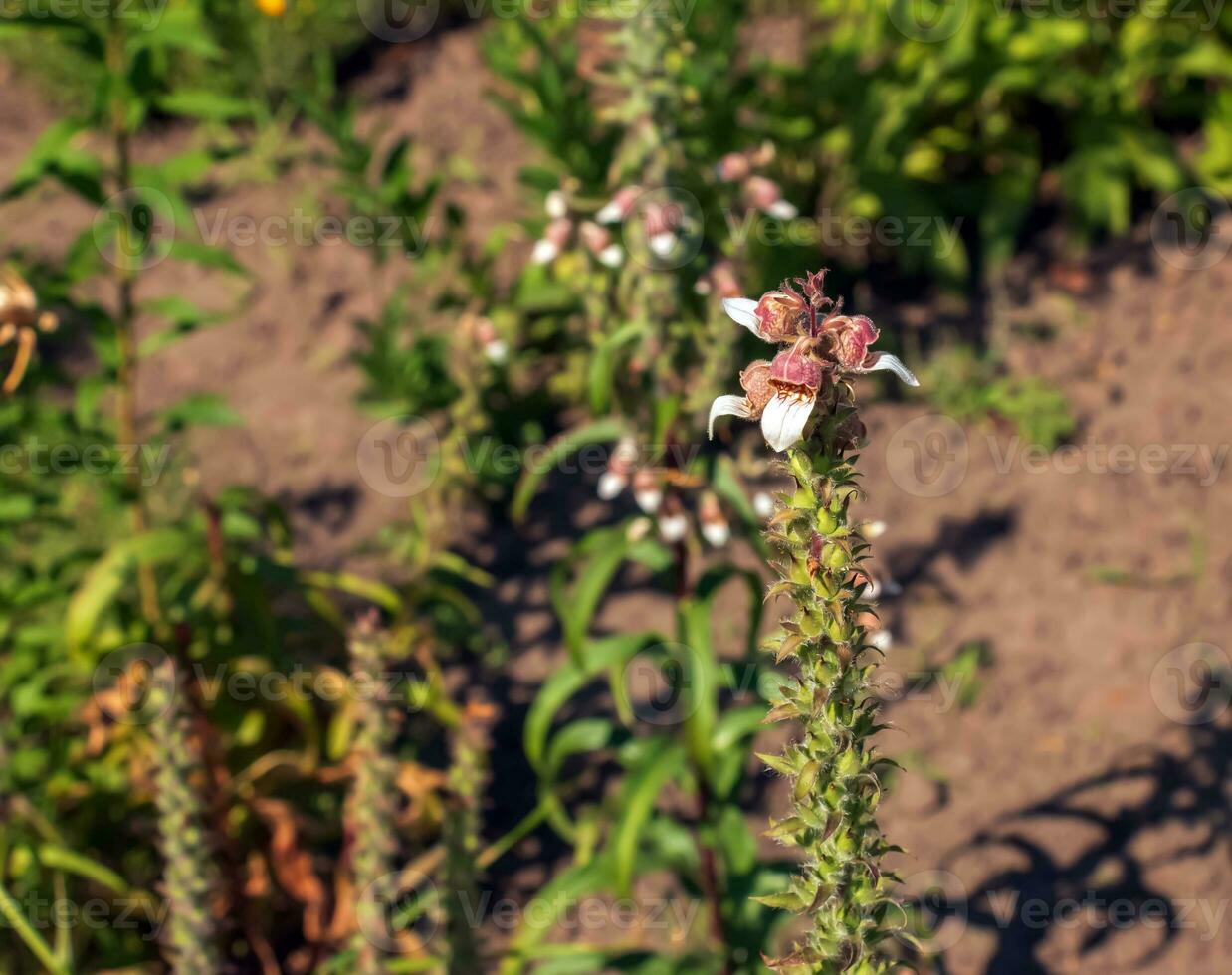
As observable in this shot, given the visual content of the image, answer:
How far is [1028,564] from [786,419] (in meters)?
3.12

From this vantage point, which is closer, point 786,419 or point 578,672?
point 786,419

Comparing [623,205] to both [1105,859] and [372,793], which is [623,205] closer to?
[372,793]

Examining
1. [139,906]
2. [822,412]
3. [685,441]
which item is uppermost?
[822,412]

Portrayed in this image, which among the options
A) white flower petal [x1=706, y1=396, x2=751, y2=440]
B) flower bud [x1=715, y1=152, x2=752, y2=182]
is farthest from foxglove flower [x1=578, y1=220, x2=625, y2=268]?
white flower petal [x1=706, y1=396, x2=751, y2=440]

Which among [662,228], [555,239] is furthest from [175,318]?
[662,228]

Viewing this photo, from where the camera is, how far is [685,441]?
3.05 meters

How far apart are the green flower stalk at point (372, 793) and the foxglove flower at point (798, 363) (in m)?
1.39

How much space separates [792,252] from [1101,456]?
1345 millimetres

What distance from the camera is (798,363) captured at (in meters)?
1.42

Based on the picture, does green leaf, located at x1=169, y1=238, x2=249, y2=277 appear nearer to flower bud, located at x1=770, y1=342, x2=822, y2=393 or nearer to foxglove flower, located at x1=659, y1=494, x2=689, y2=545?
foxglove flower, located at x1=659, y1=494, x2=689, y2=545

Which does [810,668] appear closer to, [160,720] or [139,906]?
[160,720]

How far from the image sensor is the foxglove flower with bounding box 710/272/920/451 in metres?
1.42

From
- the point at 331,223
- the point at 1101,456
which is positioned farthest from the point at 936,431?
the point at 331,223

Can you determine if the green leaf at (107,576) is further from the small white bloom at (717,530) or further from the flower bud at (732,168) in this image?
the flower bud at (732,168)
